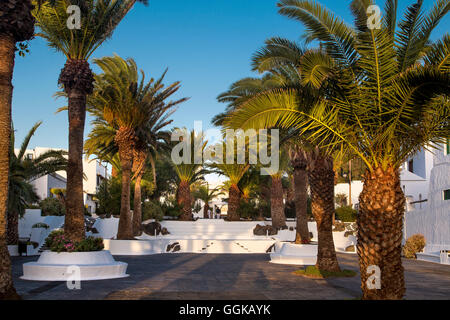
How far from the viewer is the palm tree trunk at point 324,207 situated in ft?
52.2

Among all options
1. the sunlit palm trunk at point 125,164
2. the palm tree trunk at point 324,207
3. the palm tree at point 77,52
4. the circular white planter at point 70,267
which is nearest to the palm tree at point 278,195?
the sunlit palm trunk at point 125,164

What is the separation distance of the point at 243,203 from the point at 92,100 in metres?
22.6

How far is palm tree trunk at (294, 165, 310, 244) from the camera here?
859 inches

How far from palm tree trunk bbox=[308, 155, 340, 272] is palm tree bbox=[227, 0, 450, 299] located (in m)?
5.64

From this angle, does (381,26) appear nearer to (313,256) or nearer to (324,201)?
(324,201)

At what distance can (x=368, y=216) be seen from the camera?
29.0 feet

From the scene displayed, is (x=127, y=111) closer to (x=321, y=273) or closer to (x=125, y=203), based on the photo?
(x=125, y=203)

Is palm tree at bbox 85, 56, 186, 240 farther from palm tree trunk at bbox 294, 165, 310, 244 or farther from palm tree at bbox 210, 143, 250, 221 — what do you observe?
palm tree at bbox 210, 143, 250, 221

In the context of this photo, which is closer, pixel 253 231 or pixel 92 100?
pixel 92 100

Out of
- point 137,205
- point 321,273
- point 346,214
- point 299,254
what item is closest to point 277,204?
point 346,214

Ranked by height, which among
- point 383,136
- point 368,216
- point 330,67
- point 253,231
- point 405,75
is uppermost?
point 330,67

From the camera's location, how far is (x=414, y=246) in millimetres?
24766

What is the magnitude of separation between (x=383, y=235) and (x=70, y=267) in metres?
8.82
